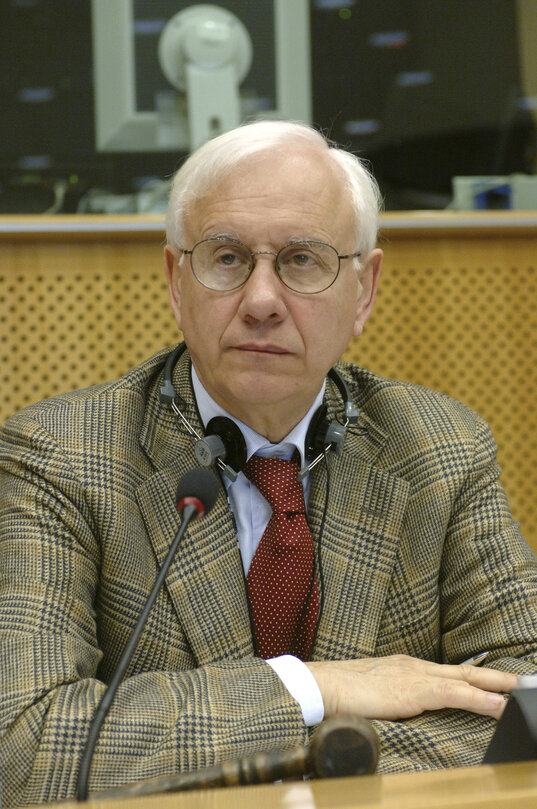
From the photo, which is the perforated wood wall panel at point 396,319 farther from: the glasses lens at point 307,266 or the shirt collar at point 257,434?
the glasses lens at point 307,266

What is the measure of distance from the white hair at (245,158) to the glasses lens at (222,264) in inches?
3.4

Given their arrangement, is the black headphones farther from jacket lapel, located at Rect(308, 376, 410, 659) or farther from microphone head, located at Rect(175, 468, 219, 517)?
microphone head, located at Rect(175, 468, 219, 517)

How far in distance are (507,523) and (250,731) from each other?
2.28 ft

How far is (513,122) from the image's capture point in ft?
10.1

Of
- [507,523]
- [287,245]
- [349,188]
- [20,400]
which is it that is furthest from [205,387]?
[20,400]

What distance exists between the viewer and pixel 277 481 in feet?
5.37

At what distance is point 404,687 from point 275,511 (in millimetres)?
354

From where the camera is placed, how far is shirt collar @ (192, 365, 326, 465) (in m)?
1.67

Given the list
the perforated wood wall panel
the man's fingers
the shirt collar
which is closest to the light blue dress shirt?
the shirt collar

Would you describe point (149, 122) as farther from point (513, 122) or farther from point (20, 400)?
point (513, 122)

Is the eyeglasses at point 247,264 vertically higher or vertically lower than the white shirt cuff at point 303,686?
higher

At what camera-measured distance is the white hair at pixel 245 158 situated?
5.35 feet

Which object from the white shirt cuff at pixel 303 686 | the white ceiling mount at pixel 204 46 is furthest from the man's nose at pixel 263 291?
A: the white ceiling mount at pixel 204 46

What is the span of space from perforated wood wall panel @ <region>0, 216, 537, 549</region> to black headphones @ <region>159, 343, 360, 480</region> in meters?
0.80
